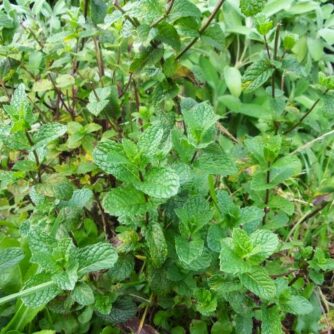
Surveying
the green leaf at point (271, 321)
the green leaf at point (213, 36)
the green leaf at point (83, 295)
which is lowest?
the green leaf at point (271, 321)

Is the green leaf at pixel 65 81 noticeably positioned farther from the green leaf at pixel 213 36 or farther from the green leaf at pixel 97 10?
the green leaf at pixel 213 36

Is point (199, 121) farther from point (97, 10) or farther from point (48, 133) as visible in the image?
point (97, 10)

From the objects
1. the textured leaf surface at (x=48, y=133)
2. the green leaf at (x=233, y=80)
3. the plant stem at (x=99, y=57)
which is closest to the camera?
the textured leaf surface at (x=48, y=133)

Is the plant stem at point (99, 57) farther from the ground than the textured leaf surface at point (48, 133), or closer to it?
closer to it

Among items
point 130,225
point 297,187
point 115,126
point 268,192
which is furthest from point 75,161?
point 297,187

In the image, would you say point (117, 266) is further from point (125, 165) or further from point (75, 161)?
point (75, 161)

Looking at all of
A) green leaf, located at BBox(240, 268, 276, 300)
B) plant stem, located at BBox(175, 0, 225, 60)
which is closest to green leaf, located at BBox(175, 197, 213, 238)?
green leaf, located at BBox(240, 268, 276, 300)

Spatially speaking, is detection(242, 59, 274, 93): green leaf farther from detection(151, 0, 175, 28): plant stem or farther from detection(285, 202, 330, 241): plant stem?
detection(285, 202, 330, 241): plant stem

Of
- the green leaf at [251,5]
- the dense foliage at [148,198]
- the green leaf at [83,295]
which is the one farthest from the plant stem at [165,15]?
the green leaf at [83,295]

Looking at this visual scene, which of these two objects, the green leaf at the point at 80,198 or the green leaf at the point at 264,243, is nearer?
the green leaf at the point at 264,243
